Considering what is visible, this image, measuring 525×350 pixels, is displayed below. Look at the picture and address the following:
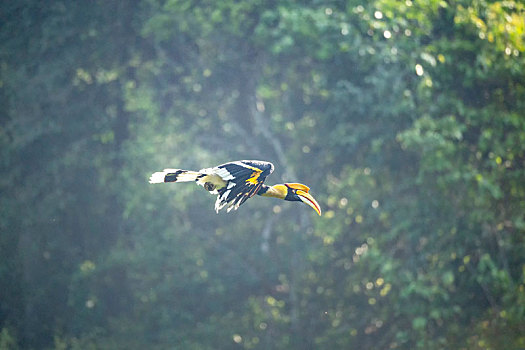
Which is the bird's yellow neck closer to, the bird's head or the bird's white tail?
the bird's head

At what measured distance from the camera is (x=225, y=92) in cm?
1012

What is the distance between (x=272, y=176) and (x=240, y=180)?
16.1ft

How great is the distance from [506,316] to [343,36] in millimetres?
3452

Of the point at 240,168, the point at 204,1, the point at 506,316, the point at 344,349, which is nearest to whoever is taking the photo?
the point at 240,168

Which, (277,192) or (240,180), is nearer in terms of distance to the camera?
(240,180)

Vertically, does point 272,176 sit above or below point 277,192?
below

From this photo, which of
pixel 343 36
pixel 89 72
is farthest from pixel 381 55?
pixel 89 72

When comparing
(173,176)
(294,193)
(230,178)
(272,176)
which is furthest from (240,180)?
(272,176)

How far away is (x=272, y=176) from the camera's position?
31.3 feet

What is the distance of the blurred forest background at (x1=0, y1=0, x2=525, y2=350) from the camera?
8.02 meters

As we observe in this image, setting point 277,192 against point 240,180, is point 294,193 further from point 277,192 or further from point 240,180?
point 240,180

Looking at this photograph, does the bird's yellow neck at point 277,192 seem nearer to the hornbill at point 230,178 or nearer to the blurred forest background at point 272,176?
the hornbill at point 230,178

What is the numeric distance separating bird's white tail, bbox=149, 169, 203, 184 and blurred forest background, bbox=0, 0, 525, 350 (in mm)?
3565

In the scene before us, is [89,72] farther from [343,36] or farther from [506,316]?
[506,316]
